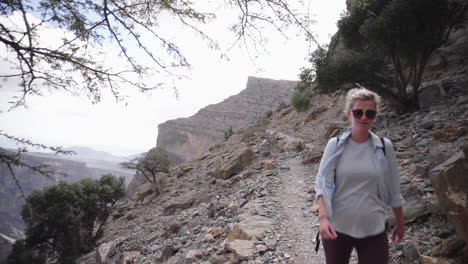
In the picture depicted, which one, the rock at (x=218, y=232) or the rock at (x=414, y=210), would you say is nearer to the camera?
the rock at (x=414, y=210)

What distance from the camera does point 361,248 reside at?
169 cm

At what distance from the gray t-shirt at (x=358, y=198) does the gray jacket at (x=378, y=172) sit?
4 centimetres

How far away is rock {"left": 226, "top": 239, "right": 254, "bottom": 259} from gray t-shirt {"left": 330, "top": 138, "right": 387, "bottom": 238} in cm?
262

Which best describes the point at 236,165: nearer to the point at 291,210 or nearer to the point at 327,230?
the point at 291,210

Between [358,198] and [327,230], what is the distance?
308 mm

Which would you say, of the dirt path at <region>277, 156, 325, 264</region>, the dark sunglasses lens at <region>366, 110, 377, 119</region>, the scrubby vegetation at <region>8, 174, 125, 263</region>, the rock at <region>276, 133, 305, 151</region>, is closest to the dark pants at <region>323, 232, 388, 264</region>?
the dark sunglasses lens at <region>366, 110, 377, 119</region>

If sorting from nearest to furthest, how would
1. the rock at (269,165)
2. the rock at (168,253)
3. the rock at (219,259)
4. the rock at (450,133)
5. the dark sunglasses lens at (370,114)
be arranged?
the dark sunglasses lens at (370,114) → the rock at (219,259) → the rock at (450,133) → the rock at (168,253) → the rock at (269,165)

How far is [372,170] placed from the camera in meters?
1.67

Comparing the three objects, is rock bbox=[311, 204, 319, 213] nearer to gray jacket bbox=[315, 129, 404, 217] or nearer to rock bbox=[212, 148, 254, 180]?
gray jacket bbox=[315, 129, 404, 217]

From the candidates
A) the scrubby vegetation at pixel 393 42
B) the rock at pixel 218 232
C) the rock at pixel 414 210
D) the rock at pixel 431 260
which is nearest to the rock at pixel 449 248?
the rock at pixel 431 260

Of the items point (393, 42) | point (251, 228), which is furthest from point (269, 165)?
point (393, 42)

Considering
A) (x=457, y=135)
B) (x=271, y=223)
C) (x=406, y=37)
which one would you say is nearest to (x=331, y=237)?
(x=271, y=223)

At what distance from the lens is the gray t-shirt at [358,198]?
1642 mm

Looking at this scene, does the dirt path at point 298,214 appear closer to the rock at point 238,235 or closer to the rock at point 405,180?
the rock at point 238,235
